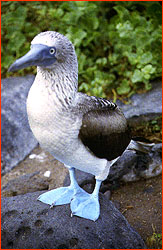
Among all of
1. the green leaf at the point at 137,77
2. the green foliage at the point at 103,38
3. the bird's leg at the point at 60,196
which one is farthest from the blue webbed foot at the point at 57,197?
the green leaf at the point at 137,77

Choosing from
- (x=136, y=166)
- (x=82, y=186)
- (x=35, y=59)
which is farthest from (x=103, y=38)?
(x=35, y=59)

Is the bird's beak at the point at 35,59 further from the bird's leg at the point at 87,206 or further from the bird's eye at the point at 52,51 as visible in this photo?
the bird's leg at the point at 87,206

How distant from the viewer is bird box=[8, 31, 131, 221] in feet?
6.48

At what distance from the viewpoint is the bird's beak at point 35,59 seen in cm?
190

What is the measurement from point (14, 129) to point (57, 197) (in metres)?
1.45

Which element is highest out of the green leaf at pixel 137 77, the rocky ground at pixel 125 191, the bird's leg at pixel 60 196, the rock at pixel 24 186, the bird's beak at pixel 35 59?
the bird's beak at pixel 35 59

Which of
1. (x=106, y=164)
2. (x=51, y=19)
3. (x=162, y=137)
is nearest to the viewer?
(x=106, y=164)

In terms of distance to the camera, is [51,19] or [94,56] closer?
[94,56]

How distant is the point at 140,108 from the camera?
3.76 metres

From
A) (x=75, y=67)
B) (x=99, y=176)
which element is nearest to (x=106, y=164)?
(x=99, y=176)

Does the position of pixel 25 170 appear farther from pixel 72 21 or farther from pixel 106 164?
pixel 72 21

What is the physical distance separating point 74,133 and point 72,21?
8.58 ft

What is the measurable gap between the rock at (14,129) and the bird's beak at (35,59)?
1.84 meters

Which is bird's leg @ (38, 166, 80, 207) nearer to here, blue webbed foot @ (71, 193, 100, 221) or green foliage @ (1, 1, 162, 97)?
blue webbed foot @ (71, 193, 100, 221)
